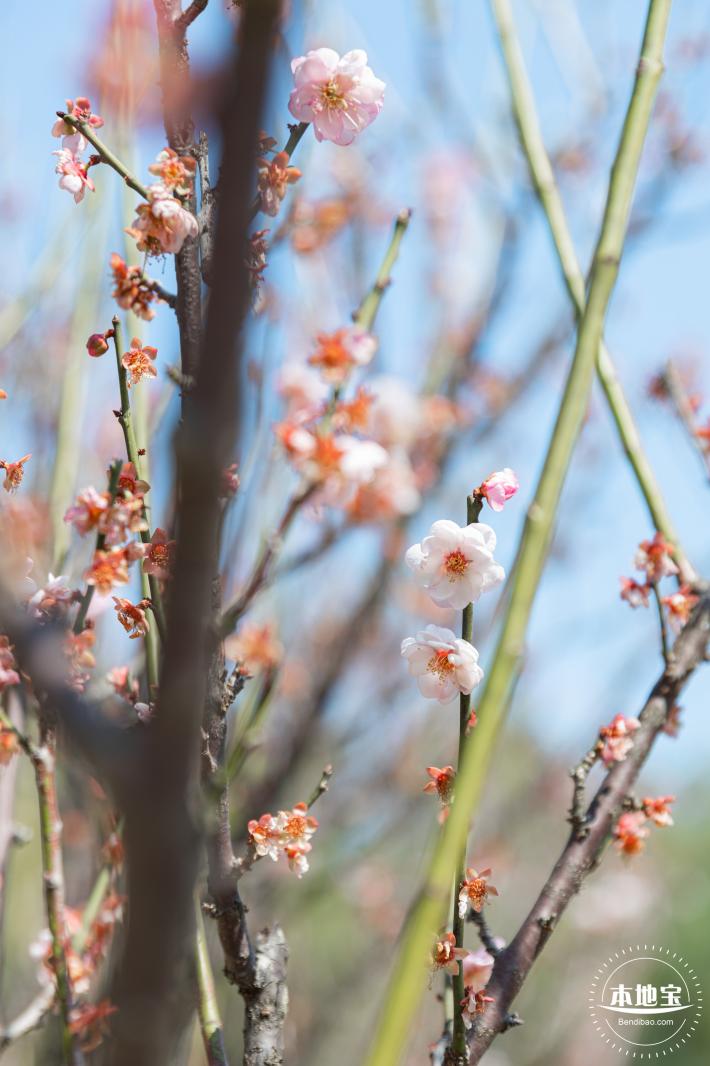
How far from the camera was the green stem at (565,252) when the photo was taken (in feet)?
4.18

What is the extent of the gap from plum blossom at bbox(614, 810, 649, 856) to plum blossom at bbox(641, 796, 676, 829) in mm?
10

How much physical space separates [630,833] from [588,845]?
0.10 m

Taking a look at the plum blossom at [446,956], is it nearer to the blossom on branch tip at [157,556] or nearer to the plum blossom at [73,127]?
the blossom on branch tip at [157,556]

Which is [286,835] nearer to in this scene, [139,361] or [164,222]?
[139,361]

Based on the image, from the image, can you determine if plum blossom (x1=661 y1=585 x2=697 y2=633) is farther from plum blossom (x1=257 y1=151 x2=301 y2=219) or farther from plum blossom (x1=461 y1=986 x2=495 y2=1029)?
plum blossom (x1=257 y1=151 x2=301 y2=219)

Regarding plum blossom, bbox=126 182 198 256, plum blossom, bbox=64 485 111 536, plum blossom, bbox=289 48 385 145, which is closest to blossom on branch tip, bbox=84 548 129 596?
plum blossom, bbox=64 485 111 536

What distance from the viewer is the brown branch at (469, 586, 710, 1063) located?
1038 millimetres

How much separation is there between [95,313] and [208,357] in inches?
74.9

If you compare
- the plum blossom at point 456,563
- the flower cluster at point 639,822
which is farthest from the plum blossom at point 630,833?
the plum blossom at point 456,563

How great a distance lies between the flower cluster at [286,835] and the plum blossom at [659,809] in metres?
0.45

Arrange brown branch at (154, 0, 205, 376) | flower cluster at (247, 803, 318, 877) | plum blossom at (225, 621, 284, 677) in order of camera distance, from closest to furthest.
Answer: brown branch at (154, 0, 205, 376), flower cluster at (247, 803, 318, 877), plum blossom at (225, 621, 284, 677)

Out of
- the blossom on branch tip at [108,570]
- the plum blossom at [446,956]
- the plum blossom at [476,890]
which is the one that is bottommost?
the plum blossom at [446,956]

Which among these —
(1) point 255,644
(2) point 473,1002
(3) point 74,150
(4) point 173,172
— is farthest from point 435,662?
(1) point 255,644

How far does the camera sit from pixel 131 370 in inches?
41.8
